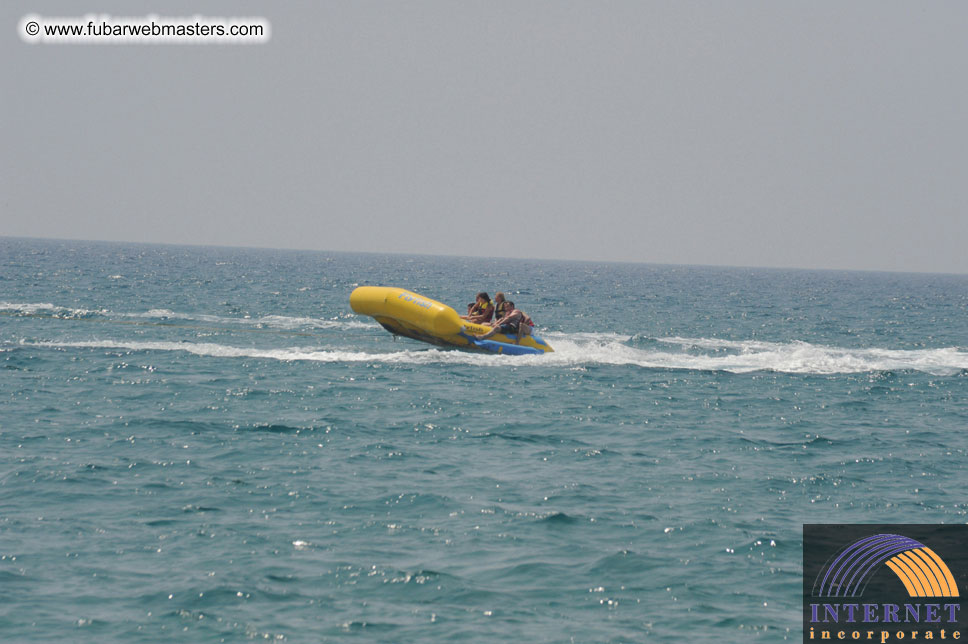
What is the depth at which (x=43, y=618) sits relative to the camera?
5754 mm

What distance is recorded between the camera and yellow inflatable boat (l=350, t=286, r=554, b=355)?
1702cm

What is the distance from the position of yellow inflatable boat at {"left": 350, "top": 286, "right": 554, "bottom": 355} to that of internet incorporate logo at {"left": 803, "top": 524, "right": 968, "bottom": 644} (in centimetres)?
1000

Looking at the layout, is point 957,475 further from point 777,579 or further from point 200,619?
point 200,619

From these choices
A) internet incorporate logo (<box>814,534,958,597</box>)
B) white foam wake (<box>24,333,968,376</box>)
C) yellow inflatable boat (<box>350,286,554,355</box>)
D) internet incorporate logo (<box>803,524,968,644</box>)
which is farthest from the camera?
white foam wake (<box>24,333,968,376</box>)

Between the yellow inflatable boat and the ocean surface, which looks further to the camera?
the yellow inflatable boat

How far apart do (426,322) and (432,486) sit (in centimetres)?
855

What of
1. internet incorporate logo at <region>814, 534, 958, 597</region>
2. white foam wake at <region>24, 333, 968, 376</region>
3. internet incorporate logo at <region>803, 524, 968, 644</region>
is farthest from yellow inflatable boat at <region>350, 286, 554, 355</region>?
internet incorporate logo at <region>814, 534, 958, 597</region>

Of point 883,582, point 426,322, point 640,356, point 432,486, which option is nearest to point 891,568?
point 883,582

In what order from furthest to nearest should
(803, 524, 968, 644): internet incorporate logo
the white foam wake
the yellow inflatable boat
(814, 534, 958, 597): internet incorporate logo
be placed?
the white foam wake
the yellow inflatable boat
(814, 534, 958, 597): internet incorporate logo
(803, 524, 968, 644): internet incorporate logo

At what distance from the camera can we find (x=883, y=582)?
6852 mm

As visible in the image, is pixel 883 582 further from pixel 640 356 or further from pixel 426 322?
pixel 640 356

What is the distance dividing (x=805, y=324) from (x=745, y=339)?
26.5 feet

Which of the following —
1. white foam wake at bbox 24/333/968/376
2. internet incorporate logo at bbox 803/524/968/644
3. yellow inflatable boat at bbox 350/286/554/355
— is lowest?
internet incorporate logo at bbox 803/524/968/644

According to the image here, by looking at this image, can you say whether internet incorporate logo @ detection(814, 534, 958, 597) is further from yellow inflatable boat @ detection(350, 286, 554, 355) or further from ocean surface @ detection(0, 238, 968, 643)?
yellow inflatable boat @ detection(350, 286, 554, 355)
